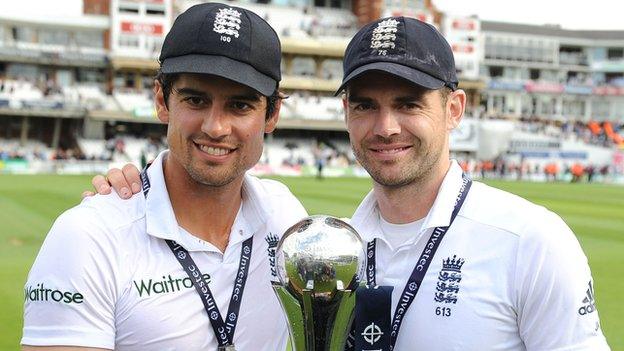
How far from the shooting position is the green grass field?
8133 millimetres

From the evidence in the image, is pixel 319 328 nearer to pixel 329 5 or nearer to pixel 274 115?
pixel 274 115

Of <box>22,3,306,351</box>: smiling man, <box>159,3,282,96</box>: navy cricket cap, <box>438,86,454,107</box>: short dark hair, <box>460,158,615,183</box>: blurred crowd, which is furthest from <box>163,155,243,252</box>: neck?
<box>460,158,615,183</box>: blurred crowd

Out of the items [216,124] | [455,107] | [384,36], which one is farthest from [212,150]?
[455,107]

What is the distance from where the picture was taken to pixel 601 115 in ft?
268

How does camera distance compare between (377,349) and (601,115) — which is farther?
(601,115)

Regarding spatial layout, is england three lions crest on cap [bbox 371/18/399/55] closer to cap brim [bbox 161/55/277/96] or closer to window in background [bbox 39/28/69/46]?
cap brim [bbox 161/55/277/96]

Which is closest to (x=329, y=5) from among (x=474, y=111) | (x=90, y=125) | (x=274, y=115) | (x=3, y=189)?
(x=474, y=111)

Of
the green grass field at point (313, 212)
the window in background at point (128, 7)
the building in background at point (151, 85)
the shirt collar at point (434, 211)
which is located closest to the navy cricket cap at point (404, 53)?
the shirt collar at point (434, 211)

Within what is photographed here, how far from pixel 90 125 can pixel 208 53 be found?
167ft

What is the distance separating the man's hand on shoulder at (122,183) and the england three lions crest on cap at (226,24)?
690 mm

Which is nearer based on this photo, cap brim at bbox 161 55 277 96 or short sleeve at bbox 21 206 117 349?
short sleeve at bbox 21 206 117 349

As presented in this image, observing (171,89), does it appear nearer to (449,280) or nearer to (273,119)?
(273,119)

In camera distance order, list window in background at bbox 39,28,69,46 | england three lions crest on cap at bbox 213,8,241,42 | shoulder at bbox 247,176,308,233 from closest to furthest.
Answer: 1. england three lions crest on cap at bbox 213,8,241,42
2. shoulder at bbox 247,176,308,233
3. window in background at bbox 39,28,69,46

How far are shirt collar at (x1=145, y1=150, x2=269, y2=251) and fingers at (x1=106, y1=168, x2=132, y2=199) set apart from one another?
86 mm
